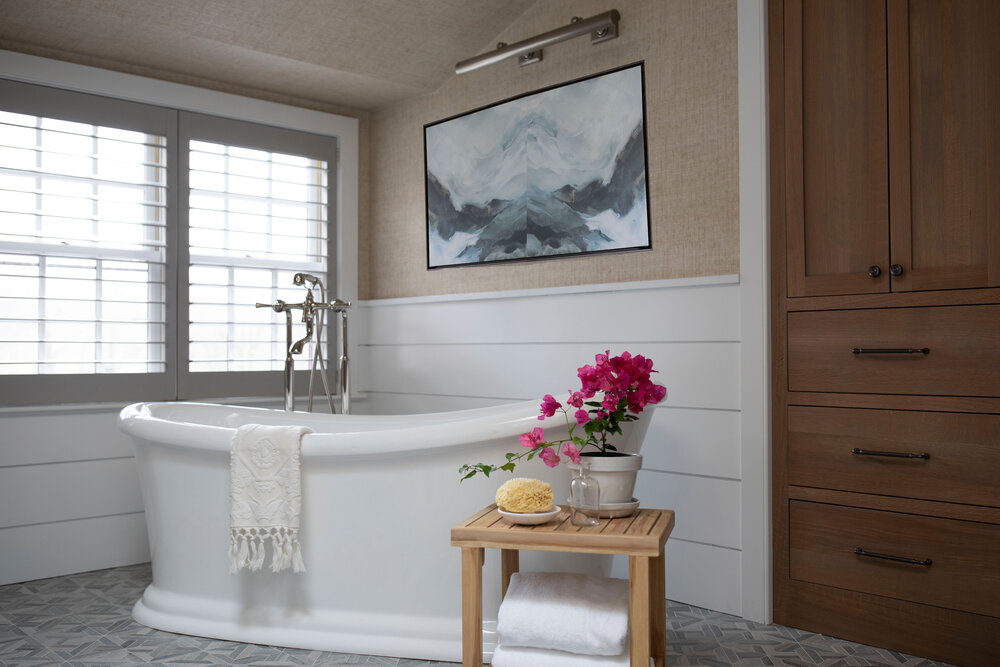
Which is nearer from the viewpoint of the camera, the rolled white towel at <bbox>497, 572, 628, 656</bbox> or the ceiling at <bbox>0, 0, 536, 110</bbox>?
the rolled white towel at <bbox>497, 572, 628, 656</bbox>

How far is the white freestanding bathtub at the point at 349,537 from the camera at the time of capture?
7.41 feet

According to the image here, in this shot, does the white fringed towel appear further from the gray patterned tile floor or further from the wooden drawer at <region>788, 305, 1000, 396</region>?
the wooden drawer at <region>788, 305, 1000, 396</region>

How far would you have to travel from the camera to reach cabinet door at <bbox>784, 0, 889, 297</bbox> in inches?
93.0

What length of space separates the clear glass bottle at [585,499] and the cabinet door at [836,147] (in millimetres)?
1030

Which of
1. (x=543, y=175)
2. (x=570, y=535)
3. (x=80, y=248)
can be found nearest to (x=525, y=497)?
(x=570, y=535)

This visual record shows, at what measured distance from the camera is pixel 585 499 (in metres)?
1.92

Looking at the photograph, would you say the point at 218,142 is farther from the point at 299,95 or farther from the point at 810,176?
the point at 810,176

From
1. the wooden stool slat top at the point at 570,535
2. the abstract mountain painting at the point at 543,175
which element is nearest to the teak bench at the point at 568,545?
the wooden stool slat top at the point at 570,535

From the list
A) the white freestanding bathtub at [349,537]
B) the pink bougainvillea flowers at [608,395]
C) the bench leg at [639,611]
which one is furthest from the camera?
the white freestanding bathtub at [349,537]

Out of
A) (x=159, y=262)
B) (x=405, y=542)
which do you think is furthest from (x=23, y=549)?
(x=405, y=542)

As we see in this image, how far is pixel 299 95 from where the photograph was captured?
385 centimetres

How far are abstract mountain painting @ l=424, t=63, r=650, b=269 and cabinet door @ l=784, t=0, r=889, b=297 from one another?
0.57 m

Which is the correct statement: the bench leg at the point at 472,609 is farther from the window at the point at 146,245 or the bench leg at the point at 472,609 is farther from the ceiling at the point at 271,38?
the ceiling at the point at 271,38

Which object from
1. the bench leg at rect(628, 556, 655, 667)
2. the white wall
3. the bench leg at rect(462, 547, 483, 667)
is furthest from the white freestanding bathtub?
the white wall
